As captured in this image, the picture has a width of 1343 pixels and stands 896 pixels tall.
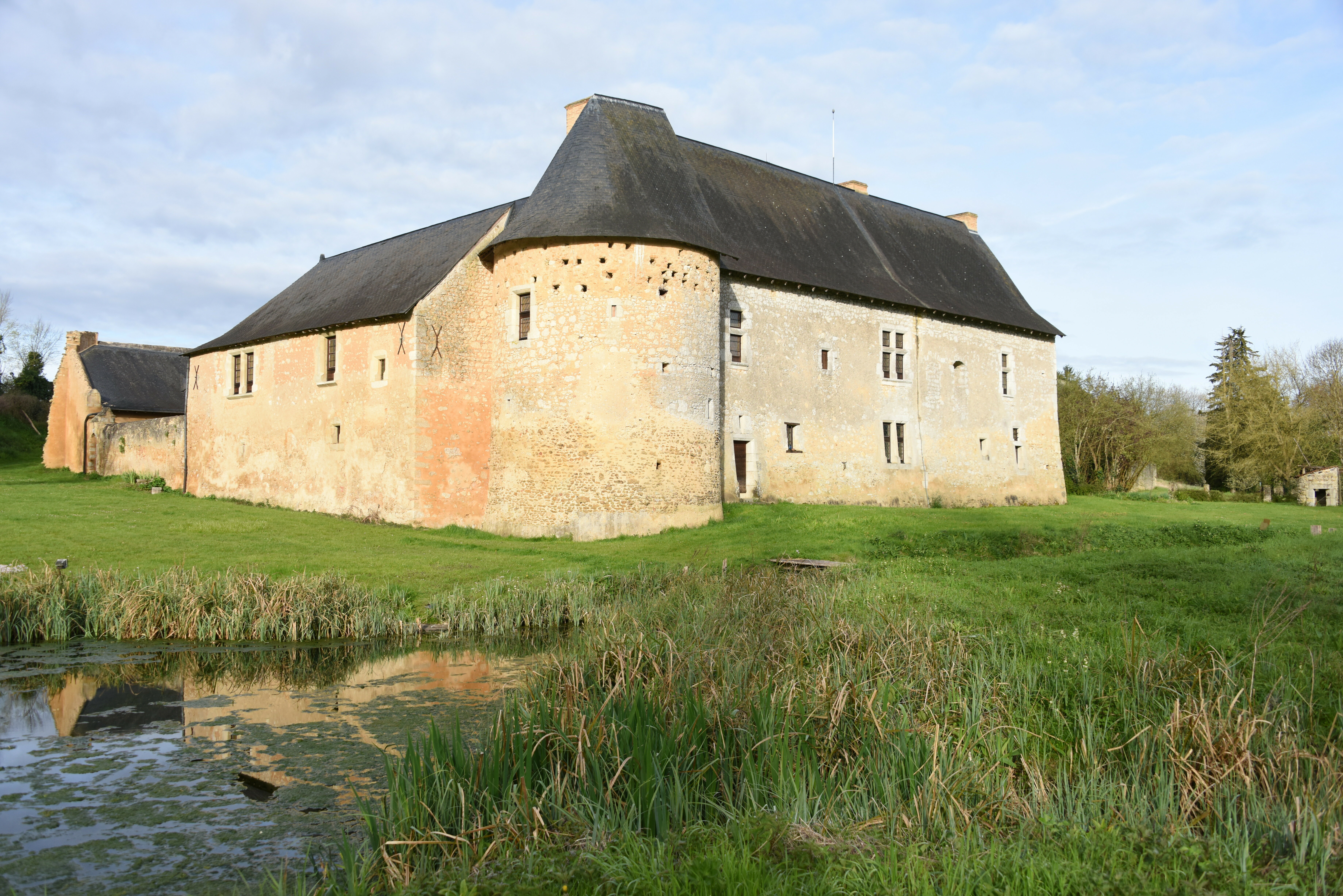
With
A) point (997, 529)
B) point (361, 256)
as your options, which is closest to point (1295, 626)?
point (997, 529)

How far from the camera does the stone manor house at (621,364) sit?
19750 mm

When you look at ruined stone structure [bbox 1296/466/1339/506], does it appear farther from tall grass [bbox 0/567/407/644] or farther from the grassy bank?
tall grass [bbox 0/567/407/644]

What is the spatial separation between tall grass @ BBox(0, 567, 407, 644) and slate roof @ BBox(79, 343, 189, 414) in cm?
2570

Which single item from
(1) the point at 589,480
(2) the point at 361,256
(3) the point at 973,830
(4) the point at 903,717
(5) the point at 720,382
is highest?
(2) the point at 361,256

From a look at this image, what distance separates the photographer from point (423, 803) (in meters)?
4.77

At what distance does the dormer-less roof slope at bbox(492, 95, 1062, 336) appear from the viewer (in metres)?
20.3

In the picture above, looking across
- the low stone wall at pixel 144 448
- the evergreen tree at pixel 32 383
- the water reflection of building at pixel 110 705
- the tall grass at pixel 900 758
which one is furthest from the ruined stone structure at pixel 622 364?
the evergreen tree at pixel 32 383

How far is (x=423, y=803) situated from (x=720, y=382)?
17273mm

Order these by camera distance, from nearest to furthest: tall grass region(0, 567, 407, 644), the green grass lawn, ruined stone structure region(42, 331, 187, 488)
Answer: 1. the green grass lawn
2. tall grass region(0, 567, 407, 644)
3. ruined stone structure region(42, 331, 187, 488)

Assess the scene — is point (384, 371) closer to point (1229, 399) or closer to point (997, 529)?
point (997, 529)

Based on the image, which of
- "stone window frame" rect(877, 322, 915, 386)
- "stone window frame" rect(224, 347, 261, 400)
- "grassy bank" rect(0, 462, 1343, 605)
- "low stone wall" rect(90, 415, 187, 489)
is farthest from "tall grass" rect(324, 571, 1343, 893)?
"low stone wall" rect(90, 415, 187, 489)

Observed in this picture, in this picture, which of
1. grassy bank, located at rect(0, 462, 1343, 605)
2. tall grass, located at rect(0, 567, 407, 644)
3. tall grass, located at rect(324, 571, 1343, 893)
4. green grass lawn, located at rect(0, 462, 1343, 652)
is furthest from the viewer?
grassy bank, located at rect(0, 462, 1343, 605)

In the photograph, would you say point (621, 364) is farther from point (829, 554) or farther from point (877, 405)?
point (877, 405)

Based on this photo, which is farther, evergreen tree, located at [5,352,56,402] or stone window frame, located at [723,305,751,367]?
evergreen tree, located at [5,352,56,402]
